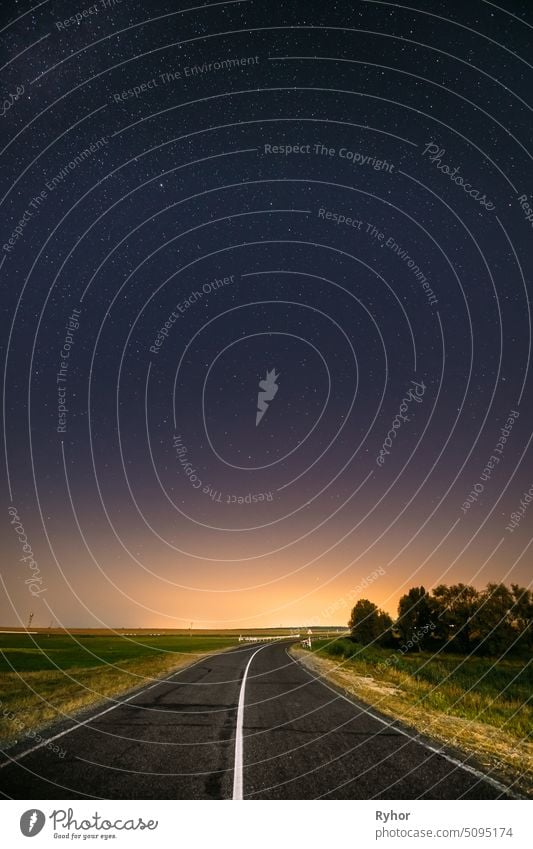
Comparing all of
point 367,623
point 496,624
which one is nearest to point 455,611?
point 496,624

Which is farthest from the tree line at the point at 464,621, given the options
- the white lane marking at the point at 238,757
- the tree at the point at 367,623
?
the white lane marking at the point at 238,757

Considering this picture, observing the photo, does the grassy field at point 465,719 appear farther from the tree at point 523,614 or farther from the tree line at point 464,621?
the tree at point 523,614

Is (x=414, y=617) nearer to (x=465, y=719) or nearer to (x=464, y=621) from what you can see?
(x=464, y=621)

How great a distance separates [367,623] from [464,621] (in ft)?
76.0

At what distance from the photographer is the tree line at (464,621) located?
7462 cm

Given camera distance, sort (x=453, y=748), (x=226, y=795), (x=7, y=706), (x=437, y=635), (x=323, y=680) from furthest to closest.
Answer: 1. (x=437, y=635)
2. (x=323, y=680)
3. (x=7, y=706)
4. (x=453, y=748)
5. (x=226, y=795)

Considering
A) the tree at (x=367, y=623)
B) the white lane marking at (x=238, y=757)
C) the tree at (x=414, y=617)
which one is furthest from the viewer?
the tree at (x=367, y=623)

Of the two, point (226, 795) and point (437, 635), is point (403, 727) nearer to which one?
point (226, 795)

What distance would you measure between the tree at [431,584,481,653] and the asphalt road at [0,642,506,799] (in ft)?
254

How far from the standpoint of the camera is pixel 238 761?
277 inches

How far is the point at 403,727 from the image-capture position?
32.8ft

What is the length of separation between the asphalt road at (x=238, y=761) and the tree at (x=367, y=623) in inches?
3596
